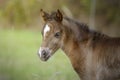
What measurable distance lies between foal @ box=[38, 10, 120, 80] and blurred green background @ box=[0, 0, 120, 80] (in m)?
0.34

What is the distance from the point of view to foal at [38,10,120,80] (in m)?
5.42

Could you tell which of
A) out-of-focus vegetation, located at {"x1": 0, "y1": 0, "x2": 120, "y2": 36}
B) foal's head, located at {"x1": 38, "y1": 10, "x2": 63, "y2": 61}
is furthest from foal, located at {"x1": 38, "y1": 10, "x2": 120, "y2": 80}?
out-of-focus vegetation, located at {"x1": 0, "y1": 0, "x2": 120, "y2": 36}

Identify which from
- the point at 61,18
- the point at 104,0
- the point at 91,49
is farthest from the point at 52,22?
the point at 104,0

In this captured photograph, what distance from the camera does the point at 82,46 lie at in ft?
18.2

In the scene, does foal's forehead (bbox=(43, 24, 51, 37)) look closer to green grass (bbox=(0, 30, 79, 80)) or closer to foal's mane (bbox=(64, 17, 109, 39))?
foal's mane (bbox=(64, 17, 109, 39))

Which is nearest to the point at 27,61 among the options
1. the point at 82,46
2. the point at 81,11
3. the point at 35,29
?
the point at 35,29

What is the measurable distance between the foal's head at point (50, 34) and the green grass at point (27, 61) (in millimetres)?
456

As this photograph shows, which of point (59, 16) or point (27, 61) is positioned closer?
point (59, 16)

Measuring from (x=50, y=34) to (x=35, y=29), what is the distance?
2.46 feet

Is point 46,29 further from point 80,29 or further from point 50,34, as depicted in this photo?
point 80,29

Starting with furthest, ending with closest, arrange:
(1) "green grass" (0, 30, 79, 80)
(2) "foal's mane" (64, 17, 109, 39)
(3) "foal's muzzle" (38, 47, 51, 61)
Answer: (1) "green grass" (0, 30, 79, 80), (2) "foal's mane" (64, 17, 109, 39), (3) "foal's muzzle" (38, 47, 51, 61)

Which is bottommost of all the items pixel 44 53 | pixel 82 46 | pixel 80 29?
pixel 44 53

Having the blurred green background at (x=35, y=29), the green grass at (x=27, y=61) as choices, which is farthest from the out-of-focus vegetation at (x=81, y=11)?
the green grass at (x=27, y=61)

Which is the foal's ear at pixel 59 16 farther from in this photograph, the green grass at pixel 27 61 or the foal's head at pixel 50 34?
the green grass at pixel 27 61
